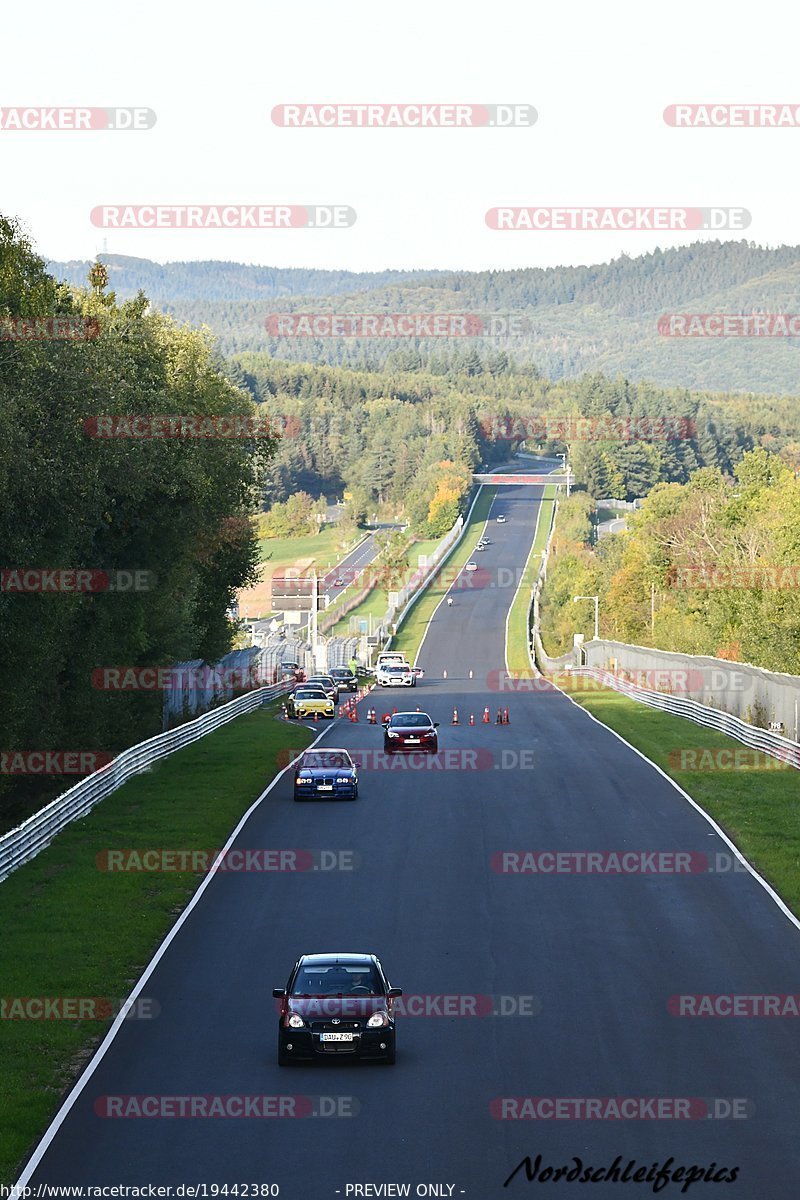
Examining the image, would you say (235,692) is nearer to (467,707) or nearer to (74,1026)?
(467,707)

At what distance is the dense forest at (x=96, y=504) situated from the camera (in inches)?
1319

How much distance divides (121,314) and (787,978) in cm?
4378

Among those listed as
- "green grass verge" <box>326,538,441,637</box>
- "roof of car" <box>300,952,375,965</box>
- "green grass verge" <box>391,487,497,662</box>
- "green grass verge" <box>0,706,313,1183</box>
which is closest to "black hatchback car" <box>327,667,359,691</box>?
"green grass verge" <box>391,487,497,662</box>

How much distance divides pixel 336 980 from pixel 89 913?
971 centimetres

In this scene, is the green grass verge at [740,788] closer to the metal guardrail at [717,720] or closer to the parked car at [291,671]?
the metal guardrail at [717,720]

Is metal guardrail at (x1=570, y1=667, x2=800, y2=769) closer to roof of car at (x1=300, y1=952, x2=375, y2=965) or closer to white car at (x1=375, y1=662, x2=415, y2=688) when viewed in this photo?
white car at (x1=375, y1=662, x2=415, y2=688)

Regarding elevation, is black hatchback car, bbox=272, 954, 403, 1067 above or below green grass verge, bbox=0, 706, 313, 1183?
above

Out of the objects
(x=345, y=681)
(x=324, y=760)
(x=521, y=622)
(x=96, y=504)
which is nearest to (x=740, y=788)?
(x=324, y=760)

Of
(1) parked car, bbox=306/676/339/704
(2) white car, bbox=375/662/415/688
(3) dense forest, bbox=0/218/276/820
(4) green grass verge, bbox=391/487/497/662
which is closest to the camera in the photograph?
(3) dense forest, bbox=0/218/276/820

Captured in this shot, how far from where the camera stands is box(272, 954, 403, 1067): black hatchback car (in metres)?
17.5

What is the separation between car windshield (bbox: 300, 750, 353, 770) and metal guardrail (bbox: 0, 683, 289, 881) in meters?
5.24

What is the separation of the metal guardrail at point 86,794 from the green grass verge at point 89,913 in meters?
0.29

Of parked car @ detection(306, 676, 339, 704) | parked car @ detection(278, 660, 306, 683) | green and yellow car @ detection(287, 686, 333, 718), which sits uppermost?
green and yellow car @ detection(287, 686, 333, 718)

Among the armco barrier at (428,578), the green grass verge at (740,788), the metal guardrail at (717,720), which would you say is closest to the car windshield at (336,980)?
the green grass verge at (740,788)
